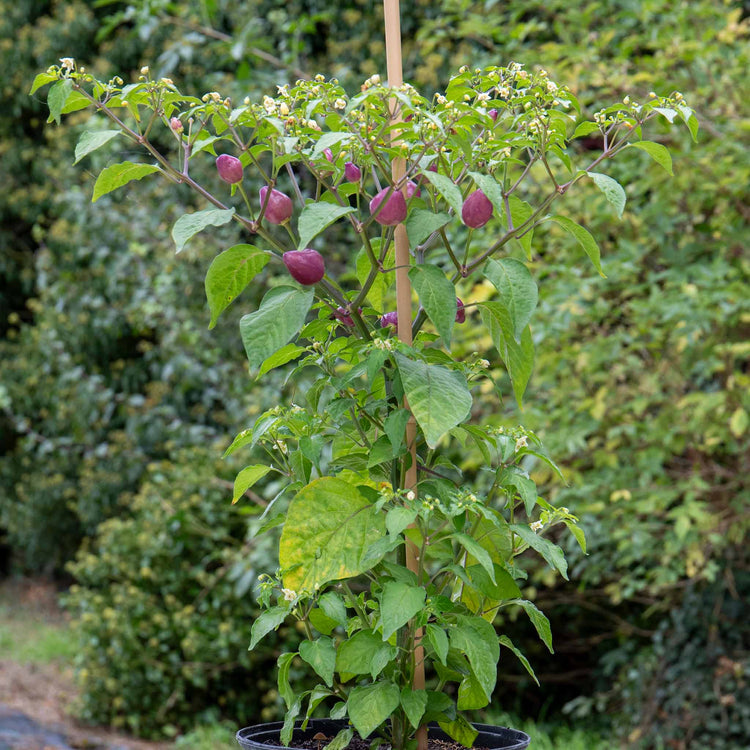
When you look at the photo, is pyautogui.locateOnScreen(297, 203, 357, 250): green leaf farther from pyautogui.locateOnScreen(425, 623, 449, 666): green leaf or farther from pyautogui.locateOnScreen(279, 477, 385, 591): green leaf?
→ pyautogui.locateOnScreen(425, 623, 449, 666): green leaf

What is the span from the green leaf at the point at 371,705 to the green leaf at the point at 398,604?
9 cm

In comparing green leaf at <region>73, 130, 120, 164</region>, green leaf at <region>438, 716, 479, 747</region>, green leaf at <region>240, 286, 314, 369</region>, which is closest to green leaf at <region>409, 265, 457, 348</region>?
green leaf at <region>240, 286, 314, 369</region>

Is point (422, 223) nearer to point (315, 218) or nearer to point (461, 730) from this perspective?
point (315, 218)

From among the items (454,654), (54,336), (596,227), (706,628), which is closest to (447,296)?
(454,654)

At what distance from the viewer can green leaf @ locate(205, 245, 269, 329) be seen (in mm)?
868

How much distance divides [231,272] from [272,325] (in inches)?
3.2

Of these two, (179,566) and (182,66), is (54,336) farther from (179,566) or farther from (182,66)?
(179,566)

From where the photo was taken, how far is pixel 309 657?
0.88 meters

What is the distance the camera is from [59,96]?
82cm

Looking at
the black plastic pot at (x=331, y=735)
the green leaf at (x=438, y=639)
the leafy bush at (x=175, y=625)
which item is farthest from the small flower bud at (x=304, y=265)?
the leafy bush at (x=175, y=625)

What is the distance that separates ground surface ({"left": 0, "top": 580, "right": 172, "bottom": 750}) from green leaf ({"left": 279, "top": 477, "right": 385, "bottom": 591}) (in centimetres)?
279

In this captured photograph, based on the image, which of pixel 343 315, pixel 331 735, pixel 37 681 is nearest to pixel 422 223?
pixel 343 315

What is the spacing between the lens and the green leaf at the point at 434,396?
0.82m

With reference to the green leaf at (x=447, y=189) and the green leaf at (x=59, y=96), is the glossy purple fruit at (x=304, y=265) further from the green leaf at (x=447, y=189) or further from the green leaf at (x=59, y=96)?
the green leaf at (x=59, y=96)
